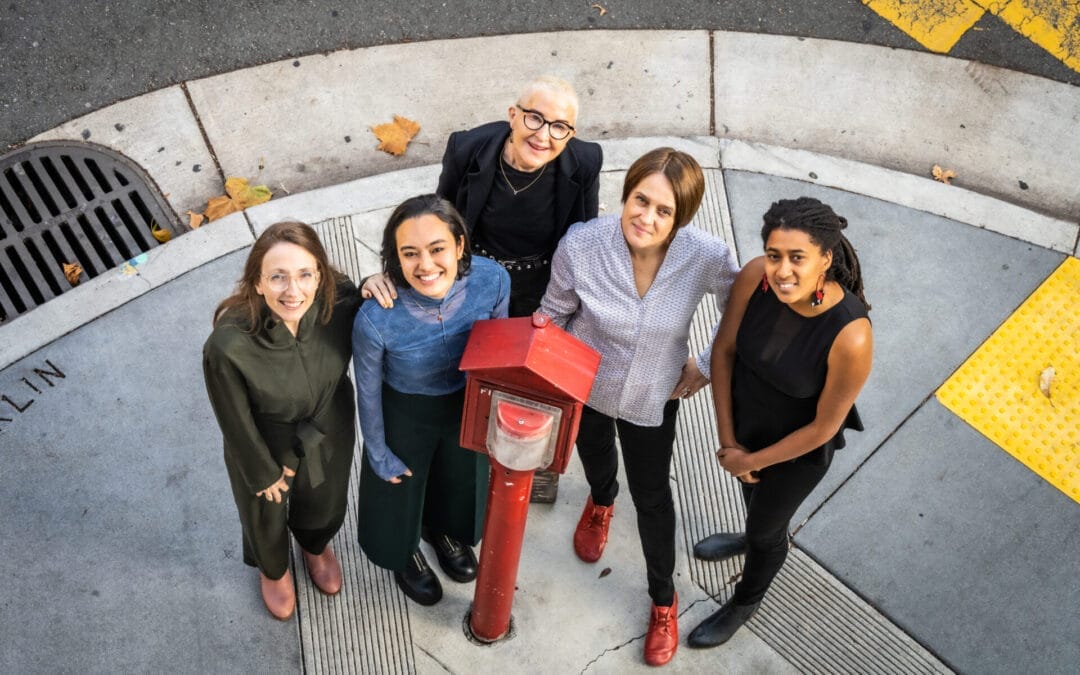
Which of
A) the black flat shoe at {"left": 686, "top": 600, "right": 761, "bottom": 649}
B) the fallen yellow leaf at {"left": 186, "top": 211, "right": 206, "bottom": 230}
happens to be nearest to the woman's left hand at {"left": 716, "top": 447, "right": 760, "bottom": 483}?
the black flat shoe at {"left": 686, "top": 600, "right": 761, "bottom": 649}

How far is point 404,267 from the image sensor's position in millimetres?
2664

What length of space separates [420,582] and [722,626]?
1177mm

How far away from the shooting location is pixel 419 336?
9.10 feet

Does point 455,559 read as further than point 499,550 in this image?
Yes

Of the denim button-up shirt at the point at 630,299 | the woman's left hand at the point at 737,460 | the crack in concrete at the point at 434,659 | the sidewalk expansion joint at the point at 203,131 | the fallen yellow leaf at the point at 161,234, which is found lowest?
the crack in concrete at the point at 434,659

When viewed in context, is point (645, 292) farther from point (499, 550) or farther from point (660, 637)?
point (660, 637)

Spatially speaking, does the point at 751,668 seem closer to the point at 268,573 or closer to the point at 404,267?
the point at 268,573

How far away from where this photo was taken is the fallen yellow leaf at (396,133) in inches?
193

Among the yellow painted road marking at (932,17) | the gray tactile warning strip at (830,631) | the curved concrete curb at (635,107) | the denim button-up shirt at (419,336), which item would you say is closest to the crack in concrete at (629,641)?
the gray tactile warning strip at (830,631)

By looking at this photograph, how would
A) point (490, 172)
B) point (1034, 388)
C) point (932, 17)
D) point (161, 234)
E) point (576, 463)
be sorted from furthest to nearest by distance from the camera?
1. point (932, 17)
2. point (161, 234)
3. point (1034, 388)
4. point (576, 463)
5. point (490, 172)

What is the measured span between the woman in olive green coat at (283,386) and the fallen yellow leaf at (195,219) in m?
1.78

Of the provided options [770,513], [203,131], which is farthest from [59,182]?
[770,513]

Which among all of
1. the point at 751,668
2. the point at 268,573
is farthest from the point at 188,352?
the point at 751,668

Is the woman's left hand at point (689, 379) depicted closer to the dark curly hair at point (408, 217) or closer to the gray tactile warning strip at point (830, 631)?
the dark curly hair at point (408, 217)
